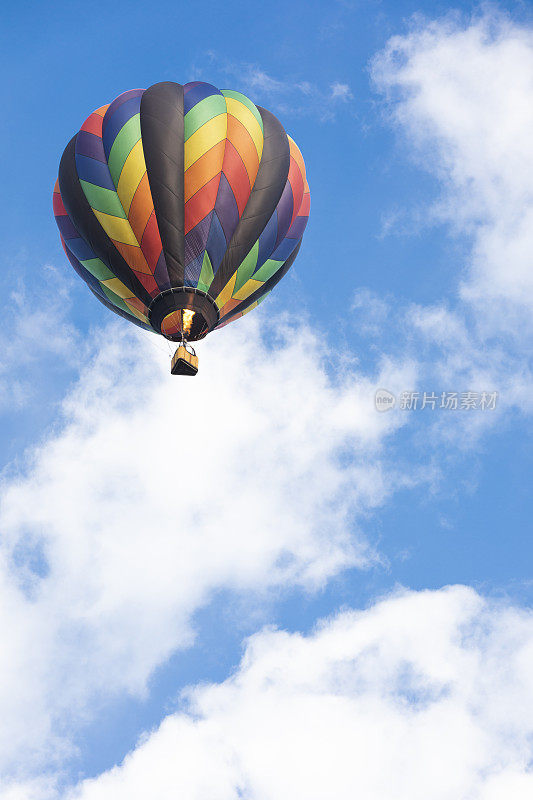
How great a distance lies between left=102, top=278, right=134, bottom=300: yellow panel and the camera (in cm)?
1870

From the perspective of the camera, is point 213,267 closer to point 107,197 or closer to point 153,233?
point 153,233

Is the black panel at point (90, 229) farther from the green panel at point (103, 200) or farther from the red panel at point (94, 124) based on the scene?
the red panel at point (94, 124)

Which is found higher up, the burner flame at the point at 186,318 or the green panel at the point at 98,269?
the green panel at the point at 98,269

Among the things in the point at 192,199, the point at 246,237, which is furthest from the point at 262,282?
the point at 192,199

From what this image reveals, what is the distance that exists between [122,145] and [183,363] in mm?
4852

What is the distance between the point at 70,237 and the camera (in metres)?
19.2

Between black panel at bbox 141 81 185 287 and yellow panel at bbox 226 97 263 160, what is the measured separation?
1.21m

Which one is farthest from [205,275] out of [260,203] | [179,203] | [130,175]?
[130,175]

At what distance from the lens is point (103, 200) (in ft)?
59.5

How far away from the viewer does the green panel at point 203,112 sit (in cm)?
1828

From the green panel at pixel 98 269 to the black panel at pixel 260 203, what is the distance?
8.13 ft

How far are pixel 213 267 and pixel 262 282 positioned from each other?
6.99 feet

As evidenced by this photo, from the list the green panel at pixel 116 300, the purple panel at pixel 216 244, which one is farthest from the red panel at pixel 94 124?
the purple panel at pixel 216 244

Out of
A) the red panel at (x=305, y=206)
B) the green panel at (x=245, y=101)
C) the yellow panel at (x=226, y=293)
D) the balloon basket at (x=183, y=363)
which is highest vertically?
the green panel at (x=245, y=101)
